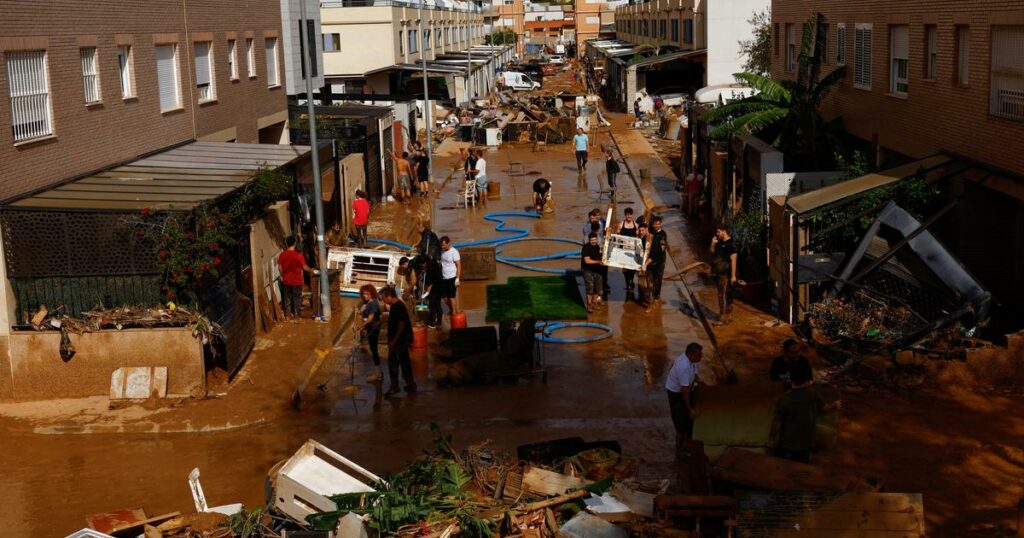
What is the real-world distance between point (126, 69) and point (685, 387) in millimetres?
13458

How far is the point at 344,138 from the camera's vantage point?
31.1 meters

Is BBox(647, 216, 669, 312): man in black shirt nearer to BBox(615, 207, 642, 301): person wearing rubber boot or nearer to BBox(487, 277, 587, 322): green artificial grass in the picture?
BBox(615, 207, 642, 301): person wearing rubber boot

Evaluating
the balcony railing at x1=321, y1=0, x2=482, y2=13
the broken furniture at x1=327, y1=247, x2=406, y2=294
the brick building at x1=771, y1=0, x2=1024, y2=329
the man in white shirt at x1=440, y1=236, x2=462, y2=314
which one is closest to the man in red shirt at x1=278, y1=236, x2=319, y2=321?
the broken furniture at x1=327, y1=247, x2=406, y2=294

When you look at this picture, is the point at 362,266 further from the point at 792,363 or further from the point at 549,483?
the point at 549,483

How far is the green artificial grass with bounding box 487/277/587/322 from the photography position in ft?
60.5

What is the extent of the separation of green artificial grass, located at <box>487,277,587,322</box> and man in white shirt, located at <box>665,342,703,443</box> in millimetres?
4375

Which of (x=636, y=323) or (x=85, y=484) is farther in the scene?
(x=636, y=323)

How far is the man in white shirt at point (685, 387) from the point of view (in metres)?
12.8

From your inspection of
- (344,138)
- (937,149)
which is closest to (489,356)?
(937,149)

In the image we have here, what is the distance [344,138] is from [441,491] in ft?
69.4

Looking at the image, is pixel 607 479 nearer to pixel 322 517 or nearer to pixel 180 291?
pixel 322 517

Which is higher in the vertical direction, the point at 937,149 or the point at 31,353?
the point at 937,149

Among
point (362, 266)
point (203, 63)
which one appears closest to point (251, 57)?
point (203, 63)

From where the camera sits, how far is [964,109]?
750 inches
